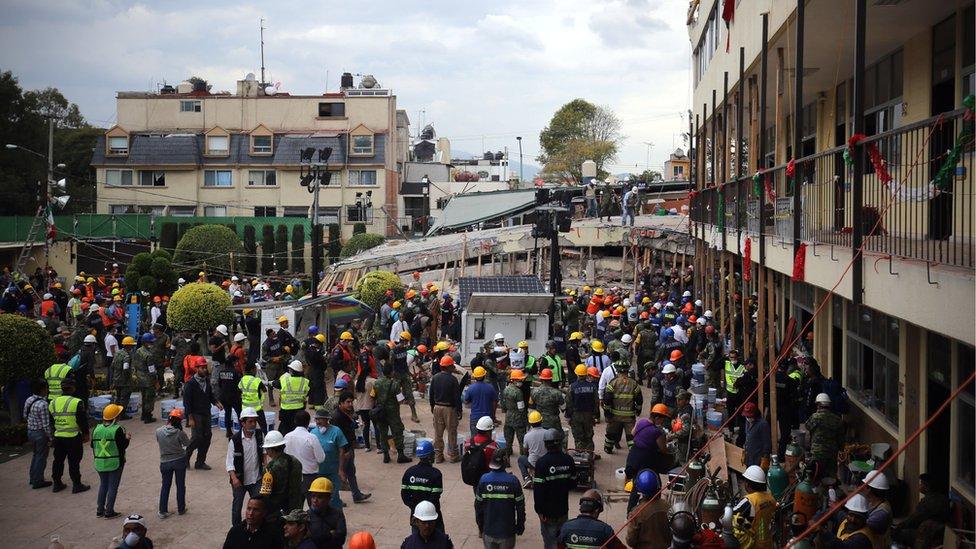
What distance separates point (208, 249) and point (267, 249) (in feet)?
17.4

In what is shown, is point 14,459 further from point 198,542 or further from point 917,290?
point 917,290

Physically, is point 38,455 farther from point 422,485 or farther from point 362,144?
point 362,144

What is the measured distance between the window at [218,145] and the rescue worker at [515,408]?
47.7m

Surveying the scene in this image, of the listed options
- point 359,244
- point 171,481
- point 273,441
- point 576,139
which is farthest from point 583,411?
point 576,139

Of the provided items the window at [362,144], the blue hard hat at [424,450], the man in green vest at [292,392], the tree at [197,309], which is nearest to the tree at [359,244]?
the window at [362,144]

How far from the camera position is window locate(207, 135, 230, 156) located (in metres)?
58.2

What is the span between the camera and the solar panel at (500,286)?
21.5m

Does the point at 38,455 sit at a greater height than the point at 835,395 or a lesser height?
lesser

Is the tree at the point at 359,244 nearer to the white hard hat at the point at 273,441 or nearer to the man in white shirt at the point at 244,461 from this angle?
the man in white shirt at the point at 244,461

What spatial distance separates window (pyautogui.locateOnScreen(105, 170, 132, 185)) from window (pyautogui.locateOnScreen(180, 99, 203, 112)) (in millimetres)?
5457

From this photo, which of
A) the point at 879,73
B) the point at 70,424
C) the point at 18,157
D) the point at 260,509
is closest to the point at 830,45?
the point at 879,73

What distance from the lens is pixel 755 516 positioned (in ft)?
30.2

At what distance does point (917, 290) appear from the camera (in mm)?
7543

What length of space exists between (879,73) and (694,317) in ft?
25.2
